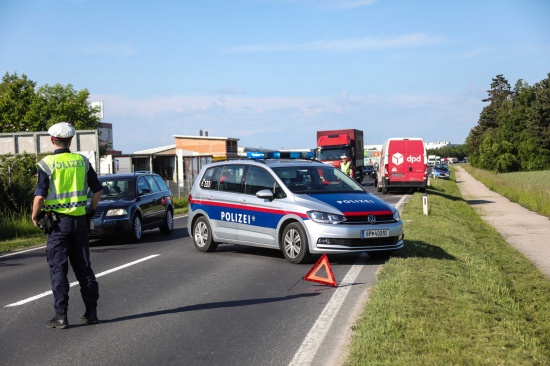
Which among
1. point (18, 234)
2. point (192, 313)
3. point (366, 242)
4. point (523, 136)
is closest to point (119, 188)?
point (18, 234)

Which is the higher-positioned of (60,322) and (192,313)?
(60,322)

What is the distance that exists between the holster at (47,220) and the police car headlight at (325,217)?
526cm

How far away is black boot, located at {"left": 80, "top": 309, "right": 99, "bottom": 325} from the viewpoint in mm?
7430

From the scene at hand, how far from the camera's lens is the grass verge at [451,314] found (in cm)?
579

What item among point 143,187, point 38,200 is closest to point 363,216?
point 38,200

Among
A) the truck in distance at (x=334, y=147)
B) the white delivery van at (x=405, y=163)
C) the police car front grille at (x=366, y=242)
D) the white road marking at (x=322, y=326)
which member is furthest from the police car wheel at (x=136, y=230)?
the truck in distance at (x=334, y=147)

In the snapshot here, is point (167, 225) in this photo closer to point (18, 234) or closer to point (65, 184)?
point (18, 234)

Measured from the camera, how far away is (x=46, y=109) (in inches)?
2598

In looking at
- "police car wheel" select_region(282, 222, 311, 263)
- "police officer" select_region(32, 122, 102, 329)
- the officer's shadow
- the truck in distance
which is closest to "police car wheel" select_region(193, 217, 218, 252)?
"police car wheel" select_region(282, 222, 311, 263)

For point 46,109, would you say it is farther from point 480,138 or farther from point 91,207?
point 480,138

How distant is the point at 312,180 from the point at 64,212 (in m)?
6.22

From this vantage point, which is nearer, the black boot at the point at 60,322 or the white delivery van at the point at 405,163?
the black boot at the point at 60,322

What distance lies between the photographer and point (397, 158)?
37031mm

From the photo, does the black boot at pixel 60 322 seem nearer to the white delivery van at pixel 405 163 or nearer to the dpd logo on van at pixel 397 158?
the white delivery van at pixel 405 163
